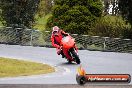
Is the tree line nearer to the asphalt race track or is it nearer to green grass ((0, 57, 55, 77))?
the asphalt race track

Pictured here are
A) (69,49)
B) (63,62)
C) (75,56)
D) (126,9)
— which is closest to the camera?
(75,56)

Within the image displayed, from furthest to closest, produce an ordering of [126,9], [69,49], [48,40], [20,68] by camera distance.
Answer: [126,9] < [48,40] < [69,49] < [20,68]

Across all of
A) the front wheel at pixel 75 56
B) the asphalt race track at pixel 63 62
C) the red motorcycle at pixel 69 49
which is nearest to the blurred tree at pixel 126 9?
the asphalt race track at pixel 63 62

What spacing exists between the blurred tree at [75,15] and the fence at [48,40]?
2.51 meters

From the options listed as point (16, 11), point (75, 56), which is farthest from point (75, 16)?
point (75, 56)

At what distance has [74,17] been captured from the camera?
32500mm

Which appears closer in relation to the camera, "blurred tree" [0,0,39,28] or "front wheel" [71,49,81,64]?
"front wheel" [71,49,81,64]

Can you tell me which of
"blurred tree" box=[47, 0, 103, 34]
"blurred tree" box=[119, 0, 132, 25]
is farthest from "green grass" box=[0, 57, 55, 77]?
"blurred tree" box=[47, 0, 103, 34]

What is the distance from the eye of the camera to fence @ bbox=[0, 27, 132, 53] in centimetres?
2783

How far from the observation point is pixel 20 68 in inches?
715

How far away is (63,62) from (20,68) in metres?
3.59

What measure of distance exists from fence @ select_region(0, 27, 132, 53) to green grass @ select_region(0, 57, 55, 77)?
842 cm

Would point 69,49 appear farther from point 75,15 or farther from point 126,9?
point 75,15

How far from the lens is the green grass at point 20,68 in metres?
17.0
